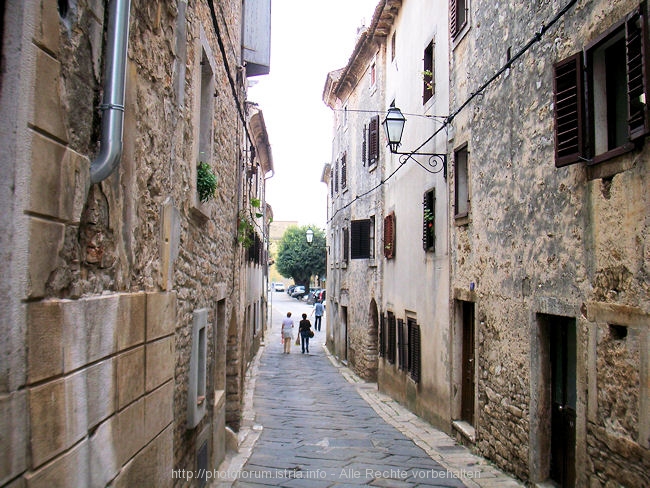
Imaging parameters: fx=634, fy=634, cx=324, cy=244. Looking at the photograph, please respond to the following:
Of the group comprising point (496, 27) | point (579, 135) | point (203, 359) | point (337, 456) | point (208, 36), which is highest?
point (496, 27)

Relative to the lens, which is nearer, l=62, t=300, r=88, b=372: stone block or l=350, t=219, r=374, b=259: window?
l=62, t=300, r=88, b=372: stone block

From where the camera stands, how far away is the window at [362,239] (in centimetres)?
1905

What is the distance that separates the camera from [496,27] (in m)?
8.79

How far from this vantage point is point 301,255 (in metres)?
67.1

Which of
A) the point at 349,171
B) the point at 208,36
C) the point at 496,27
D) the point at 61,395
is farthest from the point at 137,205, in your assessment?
the point at 349,171

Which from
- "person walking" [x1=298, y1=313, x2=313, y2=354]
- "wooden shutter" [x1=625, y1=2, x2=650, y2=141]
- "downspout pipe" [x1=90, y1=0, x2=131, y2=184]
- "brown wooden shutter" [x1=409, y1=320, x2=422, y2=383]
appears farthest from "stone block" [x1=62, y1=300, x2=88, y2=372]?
"person walking" [x1=298, y1=313, x2=313, y2=354]

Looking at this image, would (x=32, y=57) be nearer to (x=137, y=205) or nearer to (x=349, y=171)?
(x=137, y=205)

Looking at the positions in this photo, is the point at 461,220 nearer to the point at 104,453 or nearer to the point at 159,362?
the point at 159,362

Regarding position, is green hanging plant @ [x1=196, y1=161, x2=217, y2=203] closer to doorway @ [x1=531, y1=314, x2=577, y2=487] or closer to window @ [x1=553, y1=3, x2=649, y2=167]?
window @ [x1=553, y1=3, x2=649, y2=167]

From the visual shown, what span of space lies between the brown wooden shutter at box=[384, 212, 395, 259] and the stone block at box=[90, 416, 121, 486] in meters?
12.6

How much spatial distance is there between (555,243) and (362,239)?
41.1ft

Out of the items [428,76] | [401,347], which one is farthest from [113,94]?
[401,347]

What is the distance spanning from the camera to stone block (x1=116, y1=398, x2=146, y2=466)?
11.7ft

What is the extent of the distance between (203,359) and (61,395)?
12.8 feet
